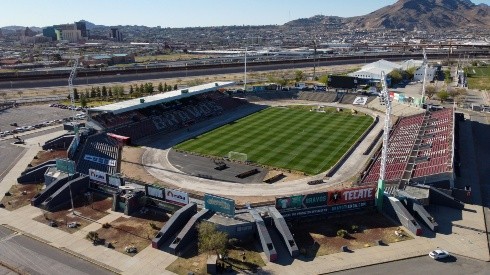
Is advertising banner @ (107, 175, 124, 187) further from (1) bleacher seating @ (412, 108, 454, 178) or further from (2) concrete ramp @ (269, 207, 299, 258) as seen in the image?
(1) bleacher seating @ (412, 108, 454, 178)

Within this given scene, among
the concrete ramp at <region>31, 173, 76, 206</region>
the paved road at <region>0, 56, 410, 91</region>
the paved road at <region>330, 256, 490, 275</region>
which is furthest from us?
the paved road at <region>0, 56, 410, 91</region>

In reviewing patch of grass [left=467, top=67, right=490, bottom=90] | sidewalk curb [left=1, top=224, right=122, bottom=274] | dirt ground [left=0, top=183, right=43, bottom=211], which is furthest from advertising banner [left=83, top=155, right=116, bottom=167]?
patch of grass [left=467, top=67, right=490, bottom=90]

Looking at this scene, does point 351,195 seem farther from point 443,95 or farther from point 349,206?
point 443,95

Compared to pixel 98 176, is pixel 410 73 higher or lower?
higher

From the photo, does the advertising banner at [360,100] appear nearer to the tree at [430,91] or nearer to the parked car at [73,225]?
the tree at [430,91]

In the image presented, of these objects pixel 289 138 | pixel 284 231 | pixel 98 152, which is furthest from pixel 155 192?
pixel 289 138

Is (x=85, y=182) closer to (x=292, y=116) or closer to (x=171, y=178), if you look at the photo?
(x=171, y=178)
